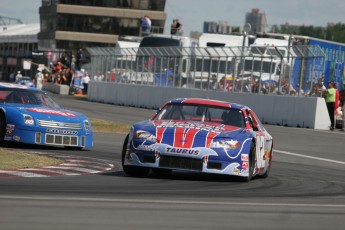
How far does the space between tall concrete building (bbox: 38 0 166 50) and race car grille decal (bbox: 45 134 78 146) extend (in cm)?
9455

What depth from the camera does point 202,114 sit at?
15.3m

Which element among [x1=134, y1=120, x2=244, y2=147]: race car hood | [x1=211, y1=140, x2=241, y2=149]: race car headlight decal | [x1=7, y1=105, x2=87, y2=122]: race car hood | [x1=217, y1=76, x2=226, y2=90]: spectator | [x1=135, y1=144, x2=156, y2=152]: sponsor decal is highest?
[x1=134, y1=120, x2=244, y2=147]: race car hood

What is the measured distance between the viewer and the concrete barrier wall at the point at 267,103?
3481cm

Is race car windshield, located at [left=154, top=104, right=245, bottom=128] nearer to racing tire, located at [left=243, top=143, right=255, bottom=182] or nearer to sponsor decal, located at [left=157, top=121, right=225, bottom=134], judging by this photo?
sponsor decal, located at [left=157, top=121, right=225, bottom=134]

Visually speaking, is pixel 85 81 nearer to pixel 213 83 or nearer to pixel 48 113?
pixel 213 83

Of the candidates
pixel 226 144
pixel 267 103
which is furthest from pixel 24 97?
pixel 267 103

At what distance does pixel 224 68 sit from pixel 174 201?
31722mm

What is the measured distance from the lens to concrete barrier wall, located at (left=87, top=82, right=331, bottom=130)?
34.8 meters

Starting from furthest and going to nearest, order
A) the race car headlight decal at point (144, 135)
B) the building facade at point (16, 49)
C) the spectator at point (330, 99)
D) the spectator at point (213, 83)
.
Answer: the building facade at point (16, 49) < the spectator at point (213, 83) < the spectator at point (330, 99) < the race car headlight decal at point (144, 135)

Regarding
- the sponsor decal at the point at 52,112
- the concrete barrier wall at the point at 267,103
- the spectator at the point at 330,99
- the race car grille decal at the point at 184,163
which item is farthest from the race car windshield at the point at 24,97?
the concrete barrier wall at the point at 267,103

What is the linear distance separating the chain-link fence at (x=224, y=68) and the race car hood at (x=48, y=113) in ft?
55.7

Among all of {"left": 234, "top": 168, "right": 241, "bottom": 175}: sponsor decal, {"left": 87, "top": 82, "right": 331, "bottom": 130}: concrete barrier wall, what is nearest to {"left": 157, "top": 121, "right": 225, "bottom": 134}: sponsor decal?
{"left": 234, "top": 168, "right": 241, "bottom": 175}: sponsor decal

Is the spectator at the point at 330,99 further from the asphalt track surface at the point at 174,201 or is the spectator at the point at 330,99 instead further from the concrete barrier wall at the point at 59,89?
the concrete barrier wall at the point at 59,89

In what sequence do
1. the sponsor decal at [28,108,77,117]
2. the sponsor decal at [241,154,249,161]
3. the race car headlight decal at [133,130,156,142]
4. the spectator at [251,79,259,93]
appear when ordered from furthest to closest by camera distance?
the spectator at [251,79,259,93] < the sponsor decal at [28,108,77,117] < the sponsor decal at [241,154,249,161] < the race car headlight decal at [133,130,156,142]
